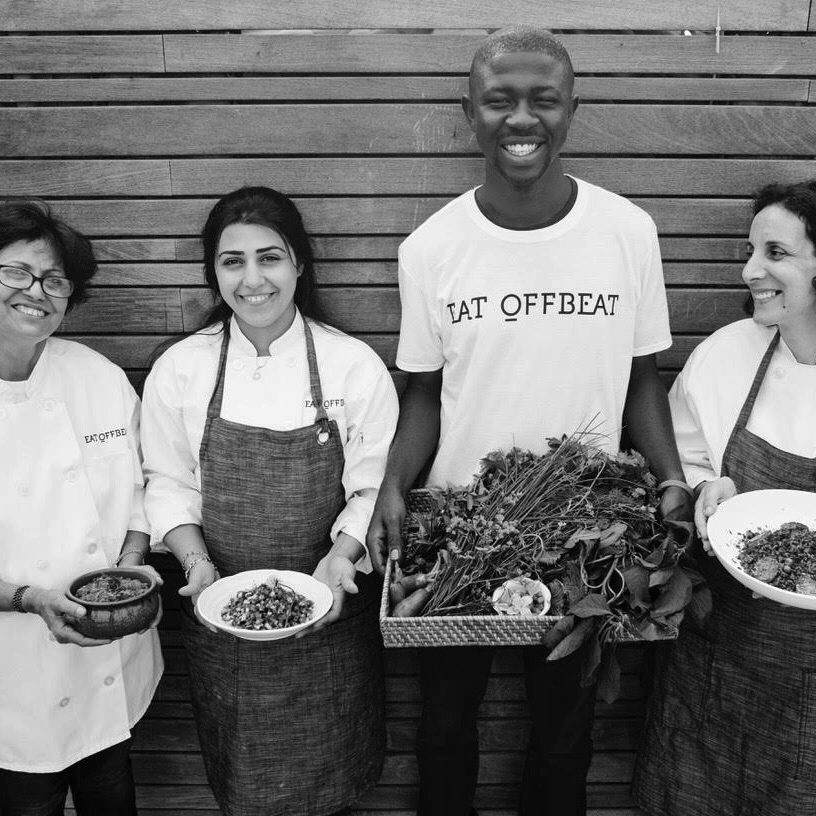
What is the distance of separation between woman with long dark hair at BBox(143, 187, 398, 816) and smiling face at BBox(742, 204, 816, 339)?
1.30 m

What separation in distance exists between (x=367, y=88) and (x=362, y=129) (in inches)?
5.8

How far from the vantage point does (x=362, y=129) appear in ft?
10.2

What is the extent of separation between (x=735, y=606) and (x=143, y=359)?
2447 mm

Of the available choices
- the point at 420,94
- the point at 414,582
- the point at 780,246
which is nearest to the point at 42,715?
the point at 414,582

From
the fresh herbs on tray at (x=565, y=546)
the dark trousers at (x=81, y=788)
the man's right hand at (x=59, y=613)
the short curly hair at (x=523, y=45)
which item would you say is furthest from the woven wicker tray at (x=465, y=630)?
the short curly hair at (x=523, y=45)

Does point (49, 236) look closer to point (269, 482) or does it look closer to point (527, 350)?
point (269, 482)

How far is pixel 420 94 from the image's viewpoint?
308 centimetres

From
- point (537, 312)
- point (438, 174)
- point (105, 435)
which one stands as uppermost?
point (438, 174)

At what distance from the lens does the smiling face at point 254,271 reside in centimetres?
277

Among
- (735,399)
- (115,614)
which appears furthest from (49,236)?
(735,399)

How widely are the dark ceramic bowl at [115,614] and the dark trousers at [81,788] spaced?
67cm

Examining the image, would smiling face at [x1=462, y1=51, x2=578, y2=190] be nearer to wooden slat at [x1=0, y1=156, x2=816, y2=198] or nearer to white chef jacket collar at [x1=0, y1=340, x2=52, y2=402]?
wooden slat at [x1=0, y1=156, x2=816, y2=198]

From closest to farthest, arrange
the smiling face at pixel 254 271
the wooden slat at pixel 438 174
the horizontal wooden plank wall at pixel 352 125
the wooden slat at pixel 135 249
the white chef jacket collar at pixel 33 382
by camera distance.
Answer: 1. the white chef jacket collar at pixel 33 382
2. the smiling face at pixel 254 271
3. the horizontal wooden plank wall at pixel 352 125
4. the wooden slat at pixel 438 174
5. the wooden slat at pixel 135 249

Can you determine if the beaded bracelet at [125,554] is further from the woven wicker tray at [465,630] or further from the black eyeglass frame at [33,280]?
the woven wicker tray at [465,630]
